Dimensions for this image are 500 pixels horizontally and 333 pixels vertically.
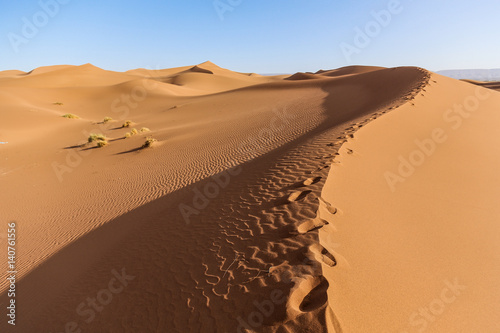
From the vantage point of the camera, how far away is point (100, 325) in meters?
3.77

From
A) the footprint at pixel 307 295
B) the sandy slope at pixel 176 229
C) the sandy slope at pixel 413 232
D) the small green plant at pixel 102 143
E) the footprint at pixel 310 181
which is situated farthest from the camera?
the small green plant at pixel 102 143

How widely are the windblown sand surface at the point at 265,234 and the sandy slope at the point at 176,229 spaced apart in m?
0.03

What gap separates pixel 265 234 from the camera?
174 inches

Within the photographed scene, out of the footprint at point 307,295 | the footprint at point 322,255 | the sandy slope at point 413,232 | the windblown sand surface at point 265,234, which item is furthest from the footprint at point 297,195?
the footprint at point 307,295

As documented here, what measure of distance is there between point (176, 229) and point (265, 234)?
2084mm

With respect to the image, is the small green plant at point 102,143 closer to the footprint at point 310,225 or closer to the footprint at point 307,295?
the footprint at point 310,225

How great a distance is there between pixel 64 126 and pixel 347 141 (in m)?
19.4

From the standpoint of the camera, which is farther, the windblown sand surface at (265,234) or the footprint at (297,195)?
the footprint at (297,195)

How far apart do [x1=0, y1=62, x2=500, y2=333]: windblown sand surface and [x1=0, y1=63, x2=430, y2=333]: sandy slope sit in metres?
0.03

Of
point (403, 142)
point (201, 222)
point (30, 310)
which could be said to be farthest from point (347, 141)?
A: point (30, 310)

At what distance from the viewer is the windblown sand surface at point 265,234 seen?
3.22 metres

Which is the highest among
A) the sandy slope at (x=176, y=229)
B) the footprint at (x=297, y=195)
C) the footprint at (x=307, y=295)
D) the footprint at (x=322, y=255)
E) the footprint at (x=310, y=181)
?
the footprint at (x=310, y=181)

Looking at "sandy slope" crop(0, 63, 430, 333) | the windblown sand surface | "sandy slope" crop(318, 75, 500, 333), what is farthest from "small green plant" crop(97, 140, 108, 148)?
"sandy slope" crop(318, 75, 500, 333)

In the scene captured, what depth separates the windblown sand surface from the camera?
322 centimetres
